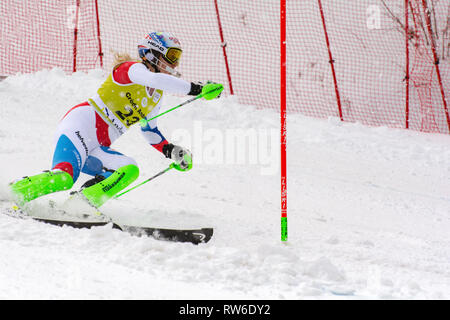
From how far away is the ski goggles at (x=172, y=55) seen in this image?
4.35m

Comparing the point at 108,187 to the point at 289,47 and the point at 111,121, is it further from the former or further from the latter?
the point at 289,47

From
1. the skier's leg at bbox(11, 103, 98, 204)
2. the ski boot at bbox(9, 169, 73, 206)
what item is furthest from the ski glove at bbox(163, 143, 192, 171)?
the ski boot at bbox(9, 169, 73, 206)

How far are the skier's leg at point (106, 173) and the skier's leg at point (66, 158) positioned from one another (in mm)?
131

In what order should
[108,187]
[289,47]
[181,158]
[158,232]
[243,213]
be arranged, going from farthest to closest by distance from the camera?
[289,47] → [243,213] → [181,158] → [108,187] → [158,232]

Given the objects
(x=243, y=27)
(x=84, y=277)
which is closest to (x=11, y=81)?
(x=243, y=27)

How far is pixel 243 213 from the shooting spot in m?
5.38

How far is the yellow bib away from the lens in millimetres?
4406

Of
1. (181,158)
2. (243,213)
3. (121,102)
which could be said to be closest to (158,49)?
(121,102)

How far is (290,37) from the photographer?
45.4ft

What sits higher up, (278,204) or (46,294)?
(278,204)

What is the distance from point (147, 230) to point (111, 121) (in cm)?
99

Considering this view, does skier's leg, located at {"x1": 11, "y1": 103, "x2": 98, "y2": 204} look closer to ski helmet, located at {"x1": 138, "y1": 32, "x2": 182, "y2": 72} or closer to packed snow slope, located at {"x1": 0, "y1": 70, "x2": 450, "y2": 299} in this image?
packed snow slope, located at {"x1": 0, "y1": 70, "x2": 450, "y2": 299}
